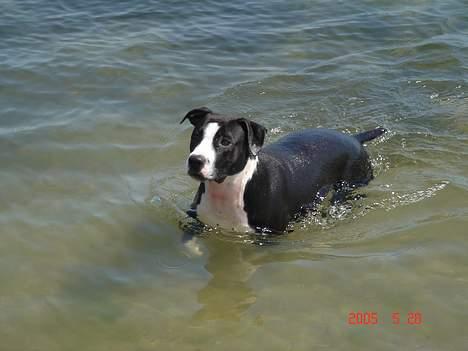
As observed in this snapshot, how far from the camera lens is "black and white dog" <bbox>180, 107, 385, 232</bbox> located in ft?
17.5

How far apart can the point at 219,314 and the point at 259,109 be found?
15.4 feet

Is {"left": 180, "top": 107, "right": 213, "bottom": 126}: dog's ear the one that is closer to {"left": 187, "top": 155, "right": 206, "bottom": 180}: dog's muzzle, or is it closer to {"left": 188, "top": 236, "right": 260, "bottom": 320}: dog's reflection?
{"left": 187, "top": 155, "right": 206, "bottom": 180}: dog's muzzle

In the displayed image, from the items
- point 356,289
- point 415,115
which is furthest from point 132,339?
point 415,115

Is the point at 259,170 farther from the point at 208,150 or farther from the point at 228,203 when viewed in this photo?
the point at 208,150

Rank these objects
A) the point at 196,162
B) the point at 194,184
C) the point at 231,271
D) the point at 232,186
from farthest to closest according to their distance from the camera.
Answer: the point at 194,184
the point at 232,186
the point at 231,271
the point at 196,162

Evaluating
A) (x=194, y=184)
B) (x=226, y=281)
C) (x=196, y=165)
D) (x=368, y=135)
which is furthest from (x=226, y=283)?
(x=368, y=135)

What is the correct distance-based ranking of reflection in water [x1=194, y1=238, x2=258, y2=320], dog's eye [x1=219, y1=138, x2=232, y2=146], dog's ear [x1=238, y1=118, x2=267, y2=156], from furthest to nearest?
1. dog's ear [x1=238, y1=118, x2=267, y2=156]
2. dog's eye [x1=219, y1=138, x2=232, y2=146]
3. reflection in water [x1=194, y1=238, x2=258, y2=320]

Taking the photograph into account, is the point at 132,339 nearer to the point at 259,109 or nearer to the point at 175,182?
the point at 175,182

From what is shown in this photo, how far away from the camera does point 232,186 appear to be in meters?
5.76

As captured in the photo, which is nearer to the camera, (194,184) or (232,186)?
(232,186)

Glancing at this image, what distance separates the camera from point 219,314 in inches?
192
